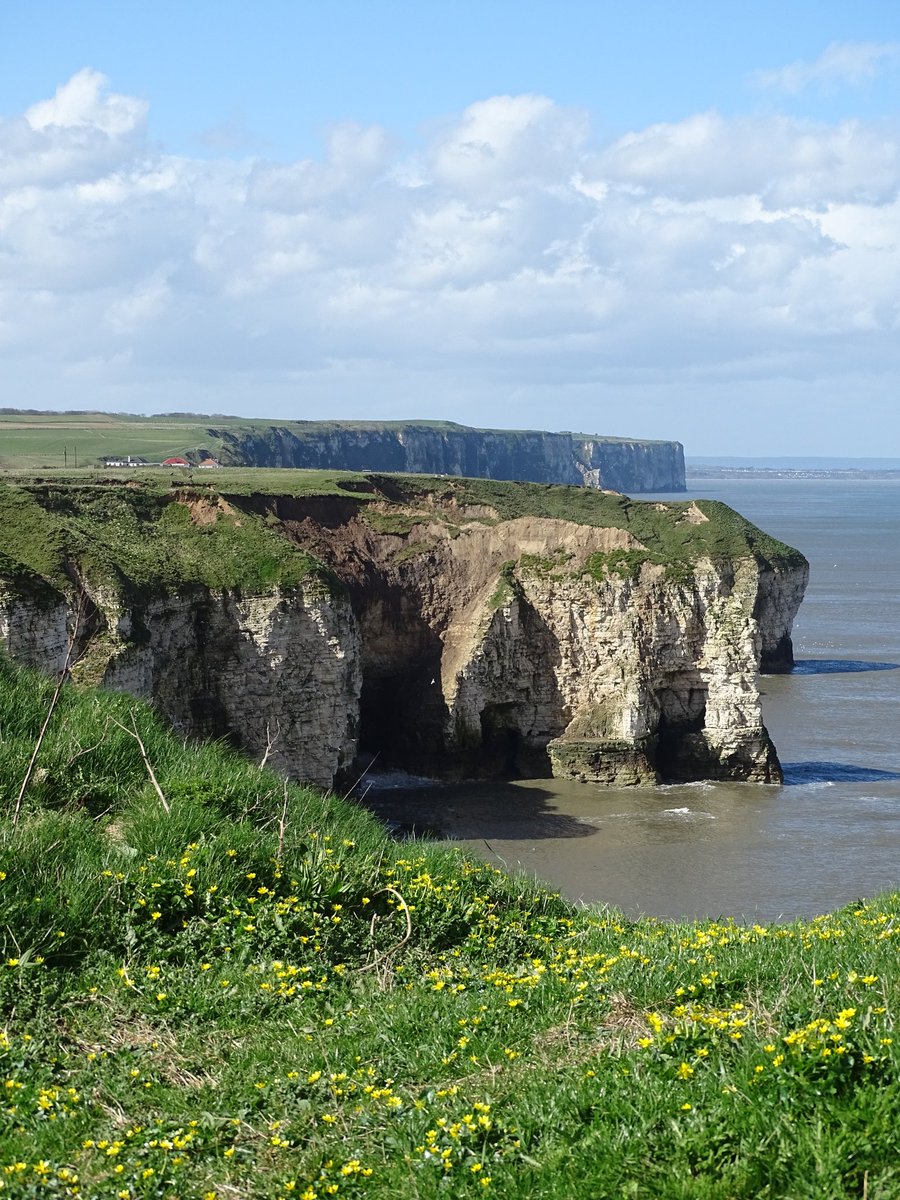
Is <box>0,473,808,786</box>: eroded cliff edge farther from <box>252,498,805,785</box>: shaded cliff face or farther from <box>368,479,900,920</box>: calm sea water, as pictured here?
<box>368,479,900,920</box>: calm sea water

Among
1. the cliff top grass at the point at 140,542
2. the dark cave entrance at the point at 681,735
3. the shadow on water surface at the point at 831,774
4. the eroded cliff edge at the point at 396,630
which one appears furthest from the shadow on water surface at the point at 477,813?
the shadow on water surface at the point at 831,774

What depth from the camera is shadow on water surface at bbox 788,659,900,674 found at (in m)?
64.6

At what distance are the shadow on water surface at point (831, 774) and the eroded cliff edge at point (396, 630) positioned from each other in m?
1.20

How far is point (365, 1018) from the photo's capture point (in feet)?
27.9

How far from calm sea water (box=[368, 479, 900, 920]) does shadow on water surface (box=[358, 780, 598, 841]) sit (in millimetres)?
67

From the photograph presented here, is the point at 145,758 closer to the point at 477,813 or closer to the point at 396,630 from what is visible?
the point at 477,813

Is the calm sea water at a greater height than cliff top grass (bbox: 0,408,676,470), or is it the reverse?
cliff top grass (bbox: 0,408,676,470)

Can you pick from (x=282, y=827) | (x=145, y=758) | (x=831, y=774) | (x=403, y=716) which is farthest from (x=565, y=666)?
(x=282, y=827)

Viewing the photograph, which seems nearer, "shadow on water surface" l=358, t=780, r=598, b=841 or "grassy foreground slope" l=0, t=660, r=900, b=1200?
"grassy foreground slope" l=0, t=660, r=900, b=1200

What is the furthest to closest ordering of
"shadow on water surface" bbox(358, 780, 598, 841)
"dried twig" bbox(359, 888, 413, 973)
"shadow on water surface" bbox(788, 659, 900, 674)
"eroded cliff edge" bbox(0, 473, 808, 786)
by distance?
1. "shadow on water surface" bbox(788, 659, 900, 674)
2. "shadow on water surface" bbox(358, 780, 598, 841)
3. "eroded cliff edge" bbox(0, 473, 808, 786)
4. "dried twig" bbox(359, 888, 413, 973)

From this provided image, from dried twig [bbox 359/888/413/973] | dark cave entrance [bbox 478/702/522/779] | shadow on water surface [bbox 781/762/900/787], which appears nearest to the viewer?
dried twig [bbox 359/888/413/973]

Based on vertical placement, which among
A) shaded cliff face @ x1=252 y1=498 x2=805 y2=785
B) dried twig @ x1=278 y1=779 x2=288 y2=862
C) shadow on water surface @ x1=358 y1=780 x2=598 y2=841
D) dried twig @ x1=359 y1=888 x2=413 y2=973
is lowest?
shadow on water surface @ x1=358 y1=780 x2=598 y2=841

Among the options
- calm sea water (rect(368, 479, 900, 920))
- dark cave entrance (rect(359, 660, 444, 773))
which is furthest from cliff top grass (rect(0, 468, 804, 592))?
calm sea water (rect(368, 479, 900, 920))

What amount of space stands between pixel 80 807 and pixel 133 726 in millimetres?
1560
